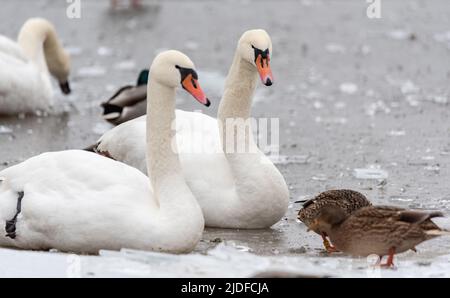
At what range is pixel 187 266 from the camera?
544cm

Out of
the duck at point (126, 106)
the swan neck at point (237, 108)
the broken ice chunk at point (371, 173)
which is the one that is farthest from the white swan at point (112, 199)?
the duck at point (126, 106)

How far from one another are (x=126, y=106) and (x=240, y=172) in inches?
122

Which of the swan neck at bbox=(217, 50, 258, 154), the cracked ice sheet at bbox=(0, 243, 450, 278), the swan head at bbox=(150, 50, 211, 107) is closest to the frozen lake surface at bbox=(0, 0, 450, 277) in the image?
the cracked ice sheet at bbox=(0, 243, 450, 278)

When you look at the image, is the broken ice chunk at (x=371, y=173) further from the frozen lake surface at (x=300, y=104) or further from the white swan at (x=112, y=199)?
the white swan at (x=112, y=199)

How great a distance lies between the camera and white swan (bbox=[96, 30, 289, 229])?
7.09 metres

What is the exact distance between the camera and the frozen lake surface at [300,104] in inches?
223

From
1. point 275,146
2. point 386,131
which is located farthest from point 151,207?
point 386,131

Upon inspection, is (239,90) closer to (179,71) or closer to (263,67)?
(263,67)

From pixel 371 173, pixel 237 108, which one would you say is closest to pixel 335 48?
pixel 371 173

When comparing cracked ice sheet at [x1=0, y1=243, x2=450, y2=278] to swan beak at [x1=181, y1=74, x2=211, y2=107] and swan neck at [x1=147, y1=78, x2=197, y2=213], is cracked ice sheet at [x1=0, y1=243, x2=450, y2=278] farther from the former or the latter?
swan beak at [x1=181, y1=74, x2=211, y2=107]

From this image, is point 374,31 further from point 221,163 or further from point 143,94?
point 221,163

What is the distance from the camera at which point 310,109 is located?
11.4 metres

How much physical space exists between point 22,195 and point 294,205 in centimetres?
216

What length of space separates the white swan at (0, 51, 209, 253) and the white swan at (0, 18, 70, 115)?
4.85m
